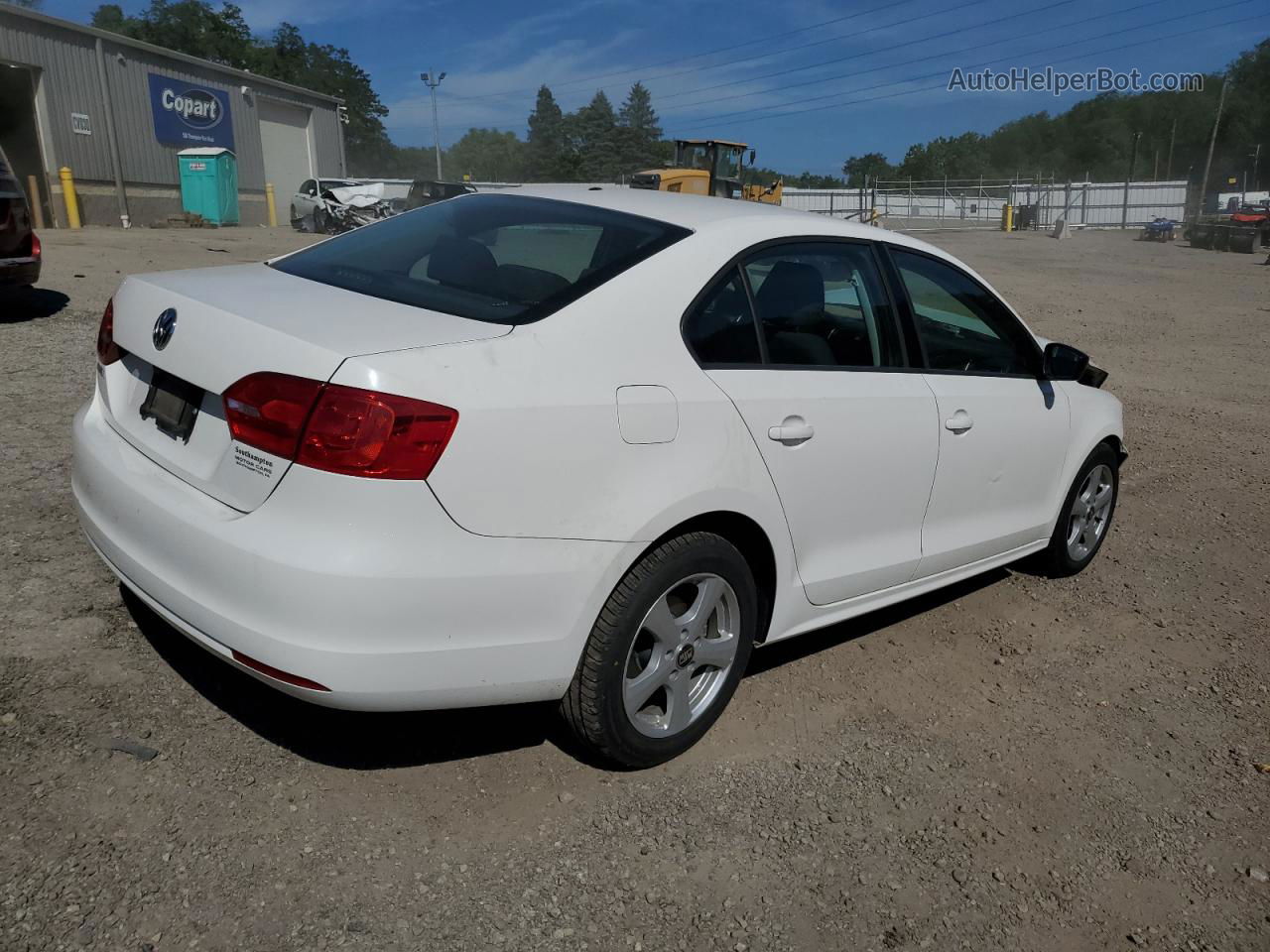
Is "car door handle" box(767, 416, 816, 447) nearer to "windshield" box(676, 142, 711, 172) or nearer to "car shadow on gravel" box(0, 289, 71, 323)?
"car shadow on gravel" box(0, 289, 71, 323)

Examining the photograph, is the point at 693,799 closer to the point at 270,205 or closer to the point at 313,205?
the point at 313,205

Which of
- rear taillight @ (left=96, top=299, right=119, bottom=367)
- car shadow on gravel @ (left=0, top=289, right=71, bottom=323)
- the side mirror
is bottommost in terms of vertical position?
car shadow on gravel @ (left=0, top=289, right=71, bottom=323)

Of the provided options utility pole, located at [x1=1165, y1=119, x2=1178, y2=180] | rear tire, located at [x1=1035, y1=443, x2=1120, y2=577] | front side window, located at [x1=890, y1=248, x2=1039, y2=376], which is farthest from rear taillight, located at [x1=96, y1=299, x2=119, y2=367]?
utility pole, located at [x1=1165, y1=119, x2=1178, y2=180]

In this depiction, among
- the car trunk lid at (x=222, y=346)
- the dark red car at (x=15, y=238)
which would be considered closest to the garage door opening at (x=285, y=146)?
the dark red car at (x=15, y=238)

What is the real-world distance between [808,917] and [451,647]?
1110 millimetres

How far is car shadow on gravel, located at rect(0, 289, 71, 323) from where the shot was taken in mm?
9141

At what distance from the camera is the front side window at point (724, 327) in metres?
2.97

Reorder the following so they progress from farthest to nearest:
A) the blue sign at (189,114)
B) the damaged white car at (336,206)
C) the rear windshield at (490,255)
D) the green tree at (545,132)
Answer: the green tree at (545,132), the blue sign at (189,114), the damaged white car at (336,206), the rear windshield at (490,255)

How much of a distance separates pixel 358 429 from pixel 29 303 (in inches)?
363

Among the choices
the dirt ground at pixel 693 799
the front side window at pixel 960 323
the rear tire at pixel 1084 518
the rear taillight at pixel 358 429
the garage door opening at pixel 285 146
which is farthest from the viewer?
the garage door opening at pixel 285 146

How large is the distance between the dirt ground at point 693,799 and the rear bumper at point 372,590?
1.50 ft

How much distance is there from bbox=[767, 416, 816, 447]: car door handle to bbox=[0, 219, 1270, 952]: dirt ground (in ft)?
3.22

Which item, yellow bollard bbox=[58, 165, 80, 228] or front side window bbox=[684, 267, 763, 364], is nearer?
front side window bbox=[684, 267, 763, 364]

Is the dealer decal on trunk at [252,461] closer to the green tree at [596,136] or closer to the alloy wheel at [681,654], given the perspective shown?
the alloy wheel at [681,654]
